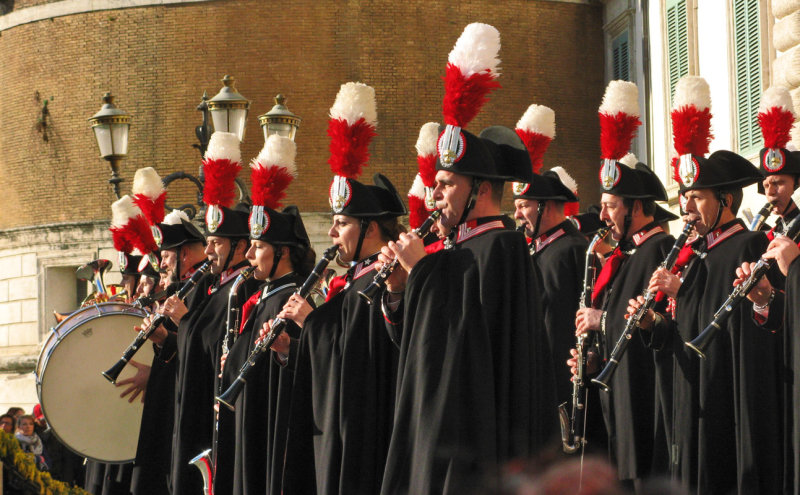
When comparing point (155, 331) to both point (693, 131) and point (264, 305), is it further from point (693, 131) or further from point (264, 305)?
point (693, 131)

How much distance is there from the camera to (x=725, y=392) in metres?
6.50

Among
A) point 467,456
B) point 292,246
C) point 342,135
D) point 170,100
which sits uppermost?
point 170,100

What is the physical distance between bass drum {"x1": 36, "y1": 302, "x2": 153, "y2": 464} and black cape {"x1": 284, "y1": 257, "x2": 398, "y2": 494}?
3.25 metres

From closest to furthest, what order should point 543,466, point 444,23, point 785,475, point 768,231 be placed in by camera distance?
point 543,466
point 785,475
point 768,231
point 444,23

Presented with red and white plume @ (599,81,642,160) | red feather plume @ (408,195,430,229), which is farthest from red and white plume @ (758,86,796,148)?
red feather plume @ (408,195,430,229)

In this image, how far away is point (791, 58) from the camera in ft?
35.8

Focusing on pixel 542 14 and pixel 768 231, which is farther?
pixel 542 14

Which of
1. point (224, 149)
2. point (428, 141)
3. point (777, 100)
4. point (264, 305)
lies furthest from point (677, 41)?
point (428, 141)

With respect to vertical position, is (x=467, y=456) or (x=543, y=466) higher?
(x=543, y=466)

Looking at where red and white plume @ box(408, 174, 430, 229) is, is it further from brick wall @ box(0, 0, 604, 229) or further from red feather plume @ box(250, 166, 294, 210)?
brick wall @ box(0, 0, 604, 229)

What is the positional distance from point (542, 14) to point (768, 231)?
18.9 m

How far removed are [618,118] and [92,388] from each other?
4706 mm

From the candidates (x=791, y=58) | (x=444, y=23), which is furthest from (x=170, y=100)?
(x=791, y=58)

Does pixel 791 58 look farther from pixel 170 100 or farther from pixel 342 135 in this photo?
pixel 170 100
